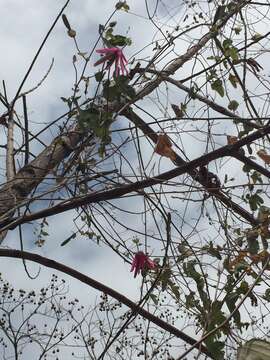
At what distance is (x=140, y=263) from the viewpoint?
175 centimetres

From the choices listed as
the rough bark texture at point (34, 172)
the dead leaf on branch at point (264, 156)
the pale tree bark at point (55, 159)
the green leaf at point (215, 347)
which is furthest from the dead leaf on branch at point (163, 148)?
the green leaf at point (215, 347)

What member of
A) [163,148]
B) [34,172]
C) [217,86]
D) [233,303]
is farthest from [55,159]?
[233,303]

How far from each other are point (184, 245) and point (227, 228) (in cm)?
25

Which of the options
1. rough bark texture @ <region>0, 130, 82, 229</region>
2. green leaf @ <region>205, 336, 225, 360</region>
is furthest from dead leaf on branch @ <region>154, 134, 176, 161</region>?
green leaf @ <region>205, 336, 225, 360</region>

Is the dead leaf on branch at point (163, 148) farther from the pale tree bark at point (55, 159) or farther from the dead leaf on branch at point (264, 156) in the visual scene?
the dead leaf on branch at point (264, 156)

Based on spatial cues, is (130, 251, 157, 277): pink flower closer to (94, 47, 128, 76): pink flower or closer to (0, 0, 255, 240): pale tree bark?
(0, 0, 255, 240): pale tree bark

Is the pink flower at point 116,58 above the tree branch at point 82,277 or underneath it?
above

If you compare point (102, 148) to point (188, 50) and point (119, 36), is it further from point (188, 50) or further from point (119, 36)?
point (188, 50)

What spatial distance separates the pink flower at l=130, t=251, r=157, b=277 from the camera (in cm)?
174

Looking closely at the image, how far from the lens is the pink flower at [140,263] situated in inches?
68.7

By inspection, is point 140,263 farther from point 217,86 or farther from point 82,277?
point 217,86

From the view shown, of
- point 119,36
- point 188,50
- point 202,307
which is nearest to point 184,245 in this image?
point 202,307

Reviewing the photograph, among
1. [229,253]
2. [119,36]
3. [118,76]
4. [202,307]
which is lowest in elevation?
[202,307]

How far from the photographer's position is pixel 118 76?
1.40 meters
